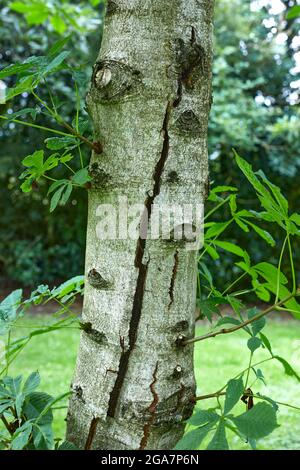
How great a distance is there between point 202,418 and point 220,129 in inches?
235

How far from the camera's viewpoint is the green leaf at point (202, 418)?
27.5 inches

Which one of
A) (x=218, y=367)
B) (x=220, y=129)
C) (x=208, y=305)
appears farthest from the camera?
(x=220, y=129)

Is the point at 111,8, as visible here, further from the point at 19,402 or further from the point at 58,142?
the point at 19,402

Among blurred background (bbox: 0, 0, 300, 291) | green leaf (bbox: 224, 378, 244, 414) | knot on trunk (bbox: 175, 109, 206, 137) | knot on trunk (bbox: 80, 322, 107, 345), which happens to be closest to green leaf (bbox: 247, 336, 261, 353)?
green leaf (bbox: 224, 378, 244, 414)

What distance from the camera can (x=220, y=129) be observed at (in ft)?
21.1

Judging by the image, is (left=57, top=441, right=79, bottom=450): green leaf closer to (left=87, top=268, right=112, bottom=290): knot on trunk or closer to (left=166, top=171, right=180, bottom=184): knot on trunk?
(left=87, top=268, right=112, bottom=290): knot on trunk

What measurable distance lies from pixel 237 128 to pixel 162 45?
227 inches

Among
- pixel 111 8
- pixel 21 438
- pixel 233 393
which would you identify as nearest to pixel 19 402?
pixel 21 438

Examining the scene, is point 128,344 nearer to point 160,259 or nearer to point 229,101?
point 160,259

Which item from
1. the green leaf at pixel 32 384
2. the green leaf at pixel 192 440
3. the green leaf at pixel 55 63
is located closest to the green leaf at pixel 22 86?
the green leaf at pixel 55 63

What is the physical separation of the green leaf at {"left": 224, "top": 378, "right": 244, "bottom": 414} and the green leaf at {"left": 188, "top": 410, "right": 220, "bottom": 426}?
23 mm

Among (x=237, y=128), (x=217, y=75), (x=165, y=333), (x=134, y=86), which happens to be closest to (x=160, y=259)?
(x=165, y=333)

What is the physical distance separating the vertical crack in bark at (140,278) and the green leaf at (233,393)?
15cm

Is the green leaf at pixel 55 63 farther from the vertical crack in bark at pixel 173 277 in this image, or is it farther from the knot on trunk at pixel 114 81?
the vertical crack in bark at pixel 173 277
